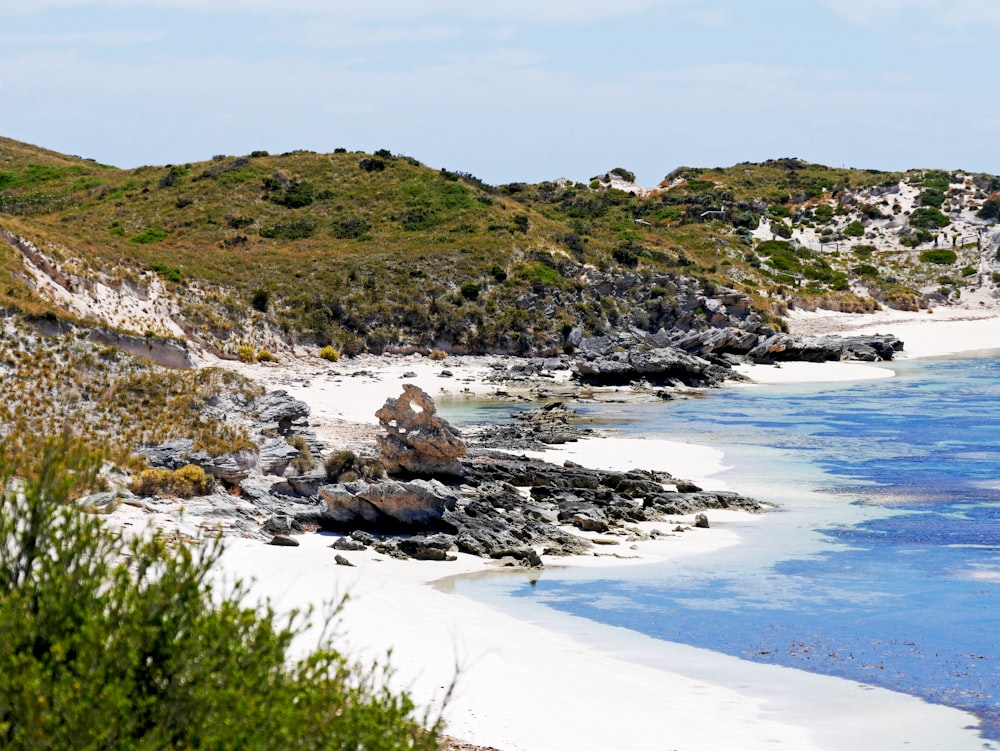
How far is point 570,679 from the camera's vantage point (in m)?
15.0

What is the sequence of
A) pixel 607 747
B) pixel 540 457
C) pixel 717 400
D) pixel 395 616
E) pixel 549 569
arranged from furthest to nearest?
pixel 717 400 → pixel 540 457 → pixel 549 569 → pixel 395 616 → pixel 607 747

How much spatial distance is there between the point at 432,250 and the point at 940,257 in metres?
55.7

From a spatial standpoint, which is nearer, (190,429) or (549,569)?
(549,569)

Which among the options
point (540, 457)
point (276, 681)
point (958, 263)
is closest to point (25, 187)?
point (540, 457)

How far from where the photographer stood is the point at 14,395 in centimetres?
2558

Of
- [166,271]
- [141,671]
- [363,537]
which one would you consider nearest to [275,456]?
[363,537]

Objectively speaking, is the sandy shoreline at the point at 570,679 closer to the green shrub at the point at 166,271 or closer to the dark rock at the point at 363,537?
the dark rock at the point at 363,537

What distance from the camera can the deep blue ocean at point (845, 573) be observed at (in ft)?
56.8

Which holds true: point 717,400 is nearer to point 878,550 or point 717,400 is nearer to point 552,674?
point 878,550

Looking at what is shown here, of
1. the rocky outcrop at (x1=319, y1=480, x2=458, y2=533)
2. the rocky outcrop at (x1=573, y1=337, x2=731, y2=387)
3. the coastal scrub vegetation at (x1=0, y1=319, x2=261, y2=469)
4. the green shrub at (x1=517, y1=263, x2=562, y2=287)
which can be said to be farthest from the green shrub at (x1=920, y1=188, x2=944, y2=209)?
the rocky outcrop at (x1=319, y1=480, x2=458, y2=533)

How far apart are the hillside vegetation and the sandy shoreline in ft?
52.0

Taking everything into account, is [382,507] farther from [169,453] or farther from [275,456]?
[169,453]

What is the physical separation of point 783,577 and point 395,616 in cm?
892

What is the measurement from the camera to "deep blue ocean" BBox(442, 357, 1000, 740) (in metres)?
17.3
